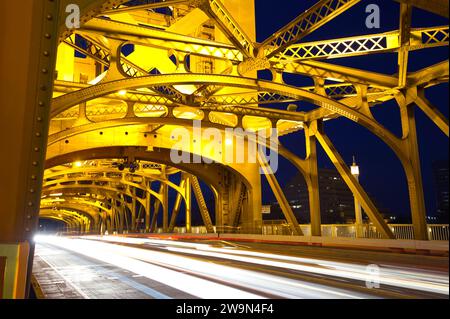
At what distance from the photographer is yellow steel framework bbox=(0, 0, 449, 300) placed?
14.4ft

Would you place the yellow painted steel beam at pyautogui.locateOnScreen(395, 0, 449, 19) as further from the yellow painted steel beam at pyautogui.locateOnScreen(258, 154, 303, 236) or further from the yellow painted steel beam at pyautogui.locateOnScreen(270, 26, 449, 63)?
the yellow painted steel beam at pyautogui.locateOnScreen(258, 154, 303, 236)

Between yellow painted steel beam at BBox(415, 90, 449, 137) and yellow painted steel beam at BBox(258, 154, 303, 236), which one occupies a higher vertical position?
yellow painted steel beam at BBox(415, 90, 449, 137)

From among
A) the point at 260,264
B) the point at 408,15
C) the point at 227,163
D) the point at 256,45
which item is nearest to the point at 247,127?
the point at 227,163

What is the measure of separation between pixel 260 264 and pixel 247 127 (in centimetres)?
2053

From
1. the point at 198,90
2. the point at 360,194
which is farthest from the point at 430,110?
the point at 198,90

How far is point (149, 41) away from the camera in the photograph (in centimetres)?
1791

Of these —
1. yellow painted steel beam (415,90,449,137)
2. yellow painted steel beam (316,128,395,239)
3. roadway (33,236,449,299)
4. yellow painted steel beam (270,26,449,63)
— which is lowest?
roadway (33,236,449,299)

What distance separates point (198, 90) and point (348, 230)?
11224 millimetres

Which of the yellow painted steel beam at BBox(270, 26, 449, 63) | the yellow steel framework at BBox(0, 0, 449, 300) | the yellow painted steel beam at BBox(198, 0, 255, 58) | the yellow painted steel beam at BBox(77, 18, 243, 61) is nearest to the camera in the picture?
the yellow steel framework at BBox(0, 0, 449, 300)

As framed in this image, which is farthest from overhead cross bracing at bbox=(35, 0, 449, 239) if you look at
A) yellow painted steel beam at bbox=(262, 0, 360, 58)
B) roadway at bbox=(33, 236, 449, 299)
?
roadway at bbox=(33, 236, 449, 299)

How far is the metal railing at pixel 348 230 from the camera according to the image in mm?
19484

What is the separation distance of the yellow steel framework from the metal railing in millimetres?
398

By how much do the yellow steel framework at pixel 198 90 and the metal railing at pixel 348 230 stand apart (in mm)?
398
